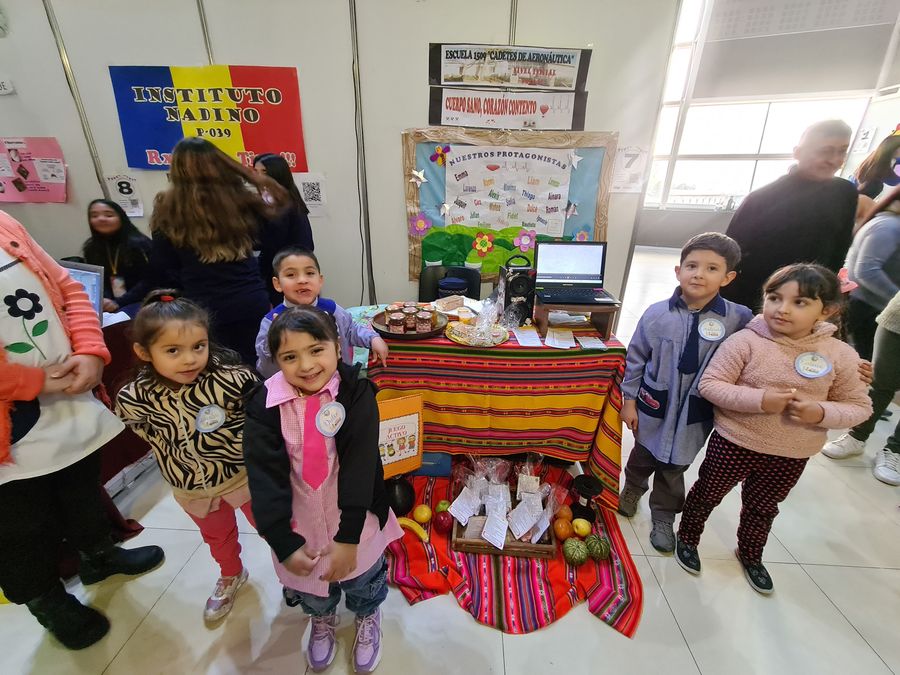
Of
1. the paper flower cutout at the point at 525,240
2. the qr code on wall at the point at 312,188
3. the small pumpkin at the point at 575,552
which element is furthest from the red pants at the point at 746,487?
the qr code on wall at the point at 312,188

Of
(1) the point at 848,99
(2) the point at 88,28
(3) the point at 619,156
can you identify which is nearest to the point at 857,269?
(3) the point at 619,156

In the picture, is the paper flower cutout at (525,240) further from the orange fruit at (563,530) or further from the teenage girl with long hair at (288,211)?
the orange fruit at (563,530)

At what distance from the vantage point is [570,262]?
1737mm

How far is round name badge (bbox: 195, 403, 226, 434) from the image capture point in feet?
3.43

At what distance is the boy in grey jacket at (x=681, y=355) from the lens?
127cm

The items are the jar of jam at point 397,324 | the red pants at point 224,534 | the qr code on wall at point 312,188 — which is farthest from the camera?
the qr code on wall at point 312,188

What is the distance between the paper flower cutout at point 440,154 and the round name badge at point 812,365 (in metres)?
2.17

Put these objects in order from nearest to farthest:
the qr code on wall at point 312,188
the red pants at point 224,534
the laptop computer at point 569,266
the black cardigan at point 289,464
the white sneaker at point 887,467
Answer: the black cardigan at point 289,464 < the red pants at point 224,534 < the laptop computer at point 569,266 < the white sneaker at point 887,467 < the qr code on wall at point 312,188

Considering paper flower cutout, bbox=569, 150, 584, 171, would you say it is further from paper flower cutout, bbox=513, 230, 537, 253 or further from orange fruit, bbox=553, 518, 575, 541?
orange fruit, bbox=553, 518, 575, 541

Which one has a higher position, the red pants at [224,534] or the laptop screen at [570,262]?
the laptop screen at [570,262]

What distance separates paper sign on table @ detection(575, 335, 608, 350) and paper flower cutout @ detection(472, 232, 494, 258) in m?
1.27

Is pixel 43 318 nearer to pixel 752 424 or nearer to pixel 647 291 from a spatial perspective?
pixel 752 424

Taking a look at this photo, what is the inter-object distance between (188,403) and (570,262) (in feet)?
5.10

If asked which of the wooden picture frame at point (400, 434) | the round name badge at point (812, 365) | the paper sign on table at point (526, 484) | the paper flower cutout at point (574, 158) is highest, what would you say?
the paper flower cutout at point (574, 158)
